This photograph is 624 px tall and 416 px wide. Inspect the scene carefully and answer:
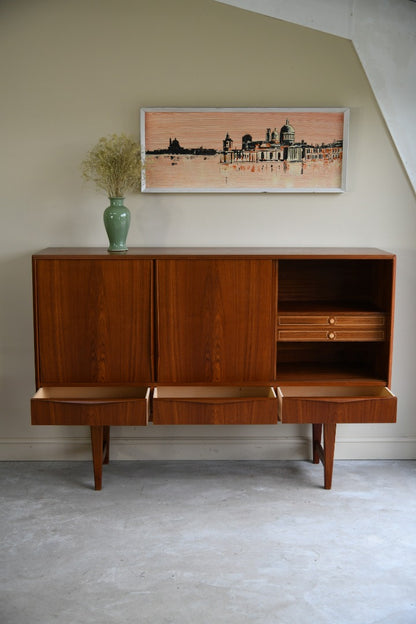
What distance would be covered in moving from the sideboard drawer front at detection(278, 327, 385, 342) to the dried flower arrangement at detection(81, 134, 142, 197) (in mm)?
1127

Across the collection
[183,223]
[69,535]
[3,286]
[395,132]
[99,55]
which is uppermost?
[99,55]

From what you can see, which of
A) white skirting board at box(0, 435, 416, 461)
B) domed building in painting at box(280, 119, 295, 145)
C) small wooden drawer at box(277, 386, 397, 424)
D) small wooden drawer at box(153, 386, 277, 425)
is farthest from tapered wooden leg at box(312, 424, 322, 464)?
domed building in painting at box(280, 119, 295, 145)

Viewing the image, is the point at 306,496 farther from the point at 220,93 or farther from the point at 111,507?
the point at 220,93

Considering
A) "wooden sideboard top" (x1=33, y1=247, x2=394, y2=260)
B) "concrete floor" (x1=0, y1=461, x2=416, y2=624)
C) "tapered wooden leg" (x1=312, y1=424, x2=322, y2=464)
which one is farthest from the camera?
"tapered wooden leg" (x1=312, y1=424, x2=322, y2=464)

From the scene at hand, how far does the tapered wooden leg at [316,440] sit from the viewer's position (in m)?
3.84

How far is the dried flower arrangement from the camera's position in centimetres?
350

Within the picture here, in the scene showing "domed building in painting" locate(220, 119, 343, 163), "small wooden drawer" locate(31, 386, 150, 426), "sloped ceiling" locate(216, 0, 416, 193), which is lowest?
"small wooden drawer" locate(31, 386, 150, 426)

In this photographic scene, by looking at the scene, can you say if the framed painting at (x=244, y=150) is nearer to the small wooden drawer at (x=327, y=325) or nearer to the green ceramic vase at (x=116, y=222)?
the green ceramic vase at (x=116, y=222)

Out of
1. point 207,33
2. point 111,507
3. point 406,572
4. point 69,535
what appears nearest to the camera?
point 406,572

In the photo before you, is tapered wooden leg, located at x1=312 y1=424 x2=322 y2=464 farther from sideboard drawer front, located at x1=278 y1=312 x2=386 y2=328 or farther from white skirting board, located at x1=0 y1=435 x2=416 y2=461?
sideboard drawer front, located at x1=278 y1=312 x2=386 y2=328

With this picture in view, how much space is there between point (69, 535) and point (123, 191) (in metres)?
1.77

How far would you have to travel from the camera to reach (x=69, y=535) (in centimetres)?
305

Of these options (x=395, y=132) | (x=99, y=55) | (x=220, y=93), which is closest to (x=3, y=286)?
(x=99, y=55)

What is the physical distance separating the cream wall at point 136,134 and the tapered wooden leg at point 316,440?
8 centimetres
